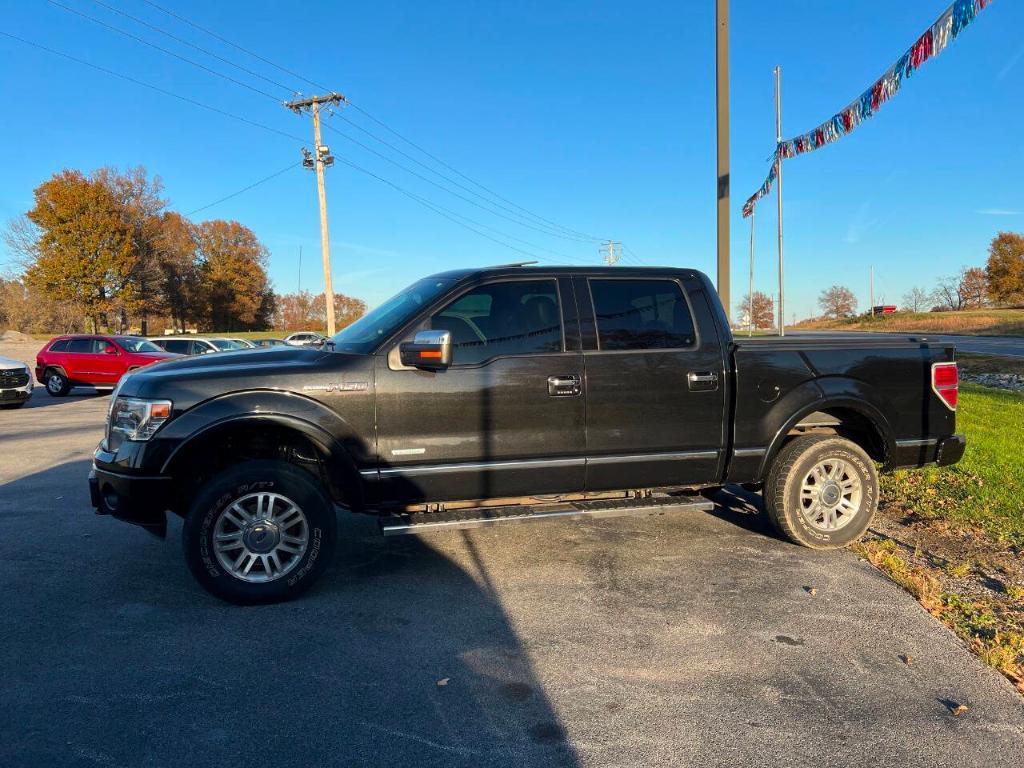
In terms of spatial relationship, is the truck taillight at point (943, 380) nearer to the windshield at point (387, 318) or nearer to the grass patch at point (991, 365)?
the windshield at point (387, 318)

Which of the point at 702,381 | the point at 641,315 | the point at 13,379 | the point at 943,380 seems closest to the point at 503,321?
the point at 641,315

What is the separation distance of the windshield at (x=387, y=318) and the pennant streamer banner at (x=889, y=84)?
239 inches

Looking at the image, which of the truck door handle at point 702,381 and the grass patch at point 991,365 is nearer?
the truck door handle at point 702,381

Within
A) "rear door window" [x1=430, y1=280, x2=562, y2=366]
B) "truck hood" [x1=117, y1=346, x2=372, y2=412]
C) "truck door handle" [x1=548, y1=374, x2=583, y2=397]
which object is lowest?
"truck door handle" [x1=548, y1=374, x2=583, y2=397]

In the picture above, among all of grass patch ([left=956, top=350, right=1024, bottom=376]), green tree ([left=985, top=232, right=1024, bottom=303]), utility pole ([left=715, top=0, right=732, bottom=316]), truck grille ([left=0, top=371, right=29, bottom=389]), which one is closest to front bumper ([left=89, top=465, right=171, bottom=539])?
utility pole ([left=715, top=0, right=732, bottom=316])

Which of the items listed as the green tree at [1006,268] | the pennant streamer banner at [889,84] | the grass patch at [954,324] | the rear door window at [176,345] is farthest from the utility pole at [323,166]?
the green tree at [1006,268]

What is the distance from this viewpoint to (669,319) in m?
4.61

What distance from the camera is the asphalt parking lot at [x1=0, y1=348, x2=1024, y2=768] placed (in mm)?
2562

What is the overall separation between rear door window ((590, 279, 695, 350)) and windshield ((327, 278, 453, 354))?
109 cm

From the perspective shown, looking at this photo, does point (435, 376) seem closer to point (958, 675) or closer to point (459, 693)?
point (459, 693)

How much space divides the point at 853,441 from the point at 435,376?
330cm

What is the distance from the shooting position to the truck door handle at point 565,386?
4.21 meters

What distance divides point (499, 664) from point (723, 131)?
7880mm

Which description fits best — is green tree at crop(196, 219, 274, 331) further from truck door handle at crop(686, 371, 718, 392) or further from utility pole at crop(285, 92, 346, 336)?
truck door handle at crop(686, 371, 718, 392)
